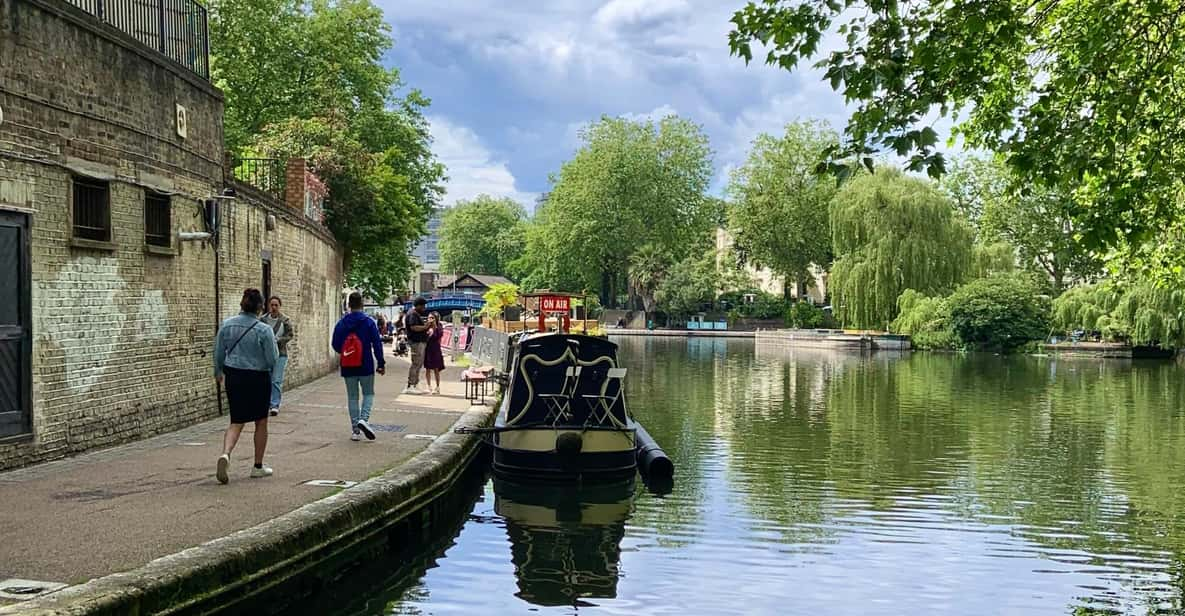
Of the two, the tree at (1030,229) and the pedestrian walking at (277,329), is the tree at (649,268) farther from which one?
the pedestrian walking at (277,329)

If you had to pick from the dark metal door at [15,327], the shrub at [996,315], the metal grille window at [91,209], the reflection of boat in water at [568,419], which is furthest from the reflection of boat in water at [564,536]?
the shrub at [996,315]

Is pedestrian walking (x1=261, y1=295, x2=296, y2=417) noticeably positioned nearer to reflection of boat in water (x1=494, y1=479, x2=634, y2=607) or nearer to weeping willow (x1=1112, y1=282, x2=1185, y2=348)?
reflection of boat in water (x1=494, y1=479, x2=634, y2=607)

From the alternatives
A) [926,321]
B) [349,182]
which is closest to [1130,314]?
[926,321]

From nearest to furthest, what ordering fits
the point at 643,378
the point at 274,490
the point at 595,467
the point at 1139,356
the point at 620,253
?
the point at 274,490, the point at 595,467, the point at 643,378, the point at 1139,356, the point at 620,253

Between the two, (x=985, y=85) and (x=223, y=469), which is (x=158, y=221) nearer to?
(x=223, y=469)

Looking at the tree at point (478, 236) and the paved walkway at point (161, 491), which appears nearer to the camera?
the paved walkway at point (161, 491)

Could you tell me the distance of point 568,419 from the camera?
13.8 metres

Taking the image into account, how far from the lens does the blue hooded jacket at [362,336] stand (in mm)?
→ 12422

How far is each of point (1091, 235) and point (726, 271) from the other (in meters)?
75.7

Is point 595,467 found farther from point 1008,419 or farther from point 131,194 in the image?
point 1008,419

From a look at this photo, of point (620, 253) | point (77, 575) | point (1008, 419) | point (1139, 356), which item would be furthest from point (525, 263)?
point (77, 575)

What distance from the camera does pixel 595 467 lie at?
13102mm

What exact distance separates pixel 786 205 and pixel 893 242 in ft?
75.6

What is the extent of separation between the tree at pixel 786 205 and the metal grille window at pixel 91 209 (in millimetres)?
65844
